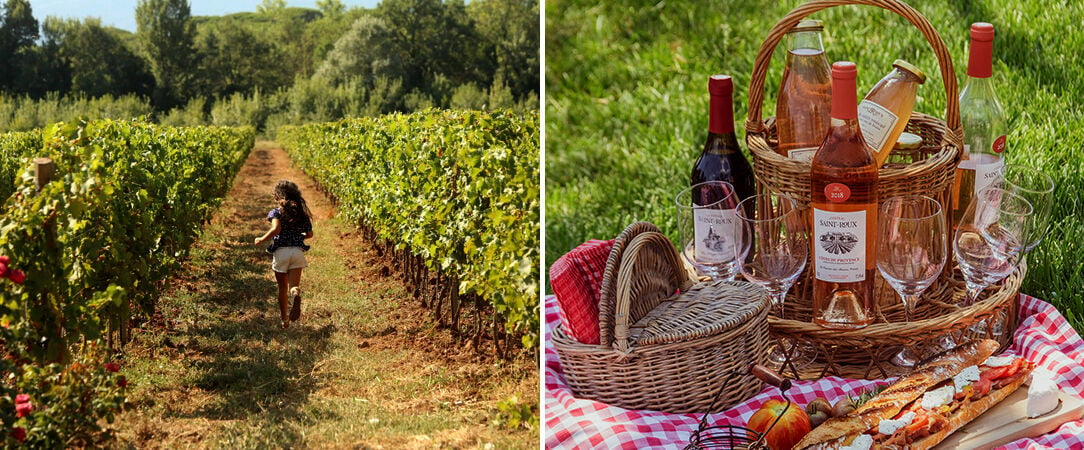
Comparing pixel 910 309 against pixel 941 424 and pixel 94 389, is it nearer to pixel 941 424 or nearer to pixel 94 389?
pixel 941 424

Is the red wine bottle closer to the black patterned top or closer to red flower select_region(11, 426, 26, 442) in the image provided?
the black patterned top

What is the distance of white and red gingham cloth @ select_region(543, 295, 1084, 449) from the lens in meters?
1.95

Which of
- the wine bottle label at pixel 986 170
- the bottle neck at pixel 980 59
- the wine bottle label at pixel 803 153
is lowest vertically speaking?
the wine bottle label at pixel 986 170

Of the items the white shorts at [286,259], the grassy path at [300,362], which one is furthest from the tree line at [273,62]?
the white shorts at [286,259]

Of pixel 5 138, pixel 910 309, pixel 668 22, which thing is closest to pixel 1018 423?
pixel 910 309

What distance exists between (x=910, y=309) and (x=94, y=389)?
2.00m

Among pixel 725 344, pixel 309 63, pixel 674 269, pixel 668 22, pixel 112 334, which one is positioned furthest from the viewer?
pixel 668 22

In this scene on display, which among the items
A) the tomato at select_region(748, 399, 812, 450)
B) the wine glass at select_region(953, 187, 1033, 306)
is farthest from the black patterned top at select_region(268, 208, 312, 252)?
the wine glass at select_region(953, 187, 1033, 306)

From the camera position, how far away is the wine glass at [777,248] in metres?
2.13

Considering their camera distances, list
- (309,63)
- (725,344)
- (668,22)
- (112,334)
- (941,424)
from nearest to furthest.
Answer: (941,424)
(725,344)
(112,334)
(309,63)
(668,22)

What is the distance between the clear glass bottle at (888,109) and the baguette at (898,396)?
17.7 inches

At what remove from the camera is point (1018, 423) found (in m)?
1.85

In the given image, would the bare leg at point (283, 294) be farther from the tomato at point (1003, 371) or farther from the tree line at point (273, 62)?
the tomato at point (1003, 371)

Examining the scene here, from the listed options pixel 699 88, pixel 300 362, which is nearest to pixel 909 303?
pixel 300 362
